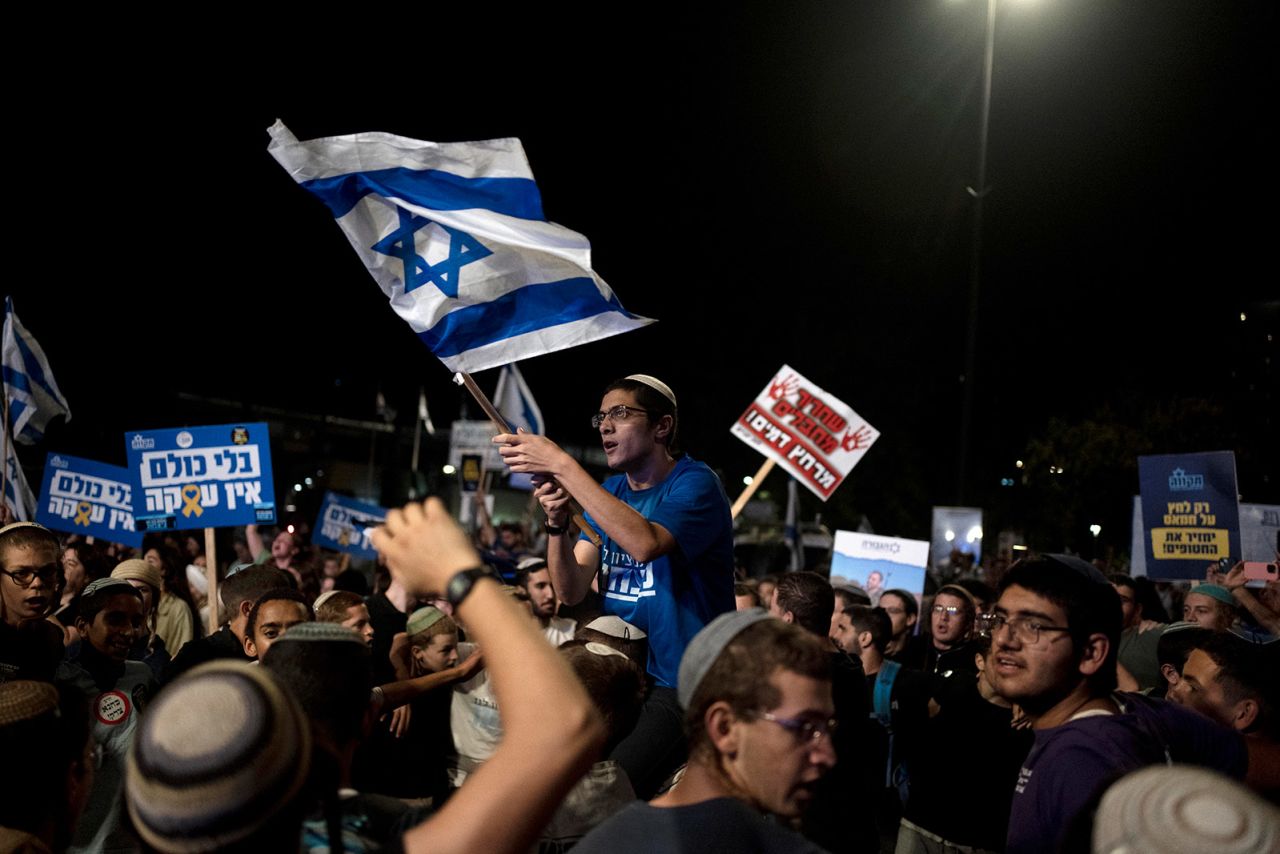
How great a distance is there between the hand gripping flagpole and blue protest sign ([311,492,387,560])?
32.2 feet

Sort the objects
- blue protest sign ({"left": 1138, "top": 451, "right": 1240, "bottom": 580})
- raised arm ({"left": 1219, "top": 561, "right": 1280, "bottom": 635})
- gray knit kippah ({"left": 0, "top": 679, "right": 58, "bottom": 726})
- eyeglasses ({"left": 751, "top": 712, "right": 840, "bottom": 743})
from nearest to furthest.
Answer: eyeglasses ({"left": 751, "top": 712, "right": 840, "bottom": 743})
gray knit kippah ({"left": 0, "top": 679, "right": 58, "bottom": 726})
raised arm ({"left": 1219, "top": 561, "right": 1280, "bottom": 635})
blue protest sign ({"left": 1138, "top": 451, "right": 1240, "bottom": 580})

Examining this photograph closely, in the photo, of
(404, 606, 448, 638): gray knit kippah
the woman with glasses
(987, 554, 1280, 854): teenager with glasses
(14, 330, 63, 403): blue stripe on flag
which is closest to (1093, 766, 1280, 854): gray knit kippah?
(987, 554, 1280, 854): teenager with glasses

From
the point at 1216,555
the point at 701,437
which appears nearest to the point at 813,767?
the point at 1216,555

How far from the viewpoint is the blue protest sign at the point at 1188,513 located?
10.4 m

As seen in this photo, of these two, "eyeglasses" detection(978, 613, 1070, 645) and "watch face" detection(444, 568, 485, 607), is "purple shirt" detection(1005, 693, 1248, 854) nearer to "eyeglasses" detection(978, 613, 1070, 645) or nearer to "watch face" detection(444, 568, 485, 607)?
"eyeglasses" detection(978, 613, 1070, 645)

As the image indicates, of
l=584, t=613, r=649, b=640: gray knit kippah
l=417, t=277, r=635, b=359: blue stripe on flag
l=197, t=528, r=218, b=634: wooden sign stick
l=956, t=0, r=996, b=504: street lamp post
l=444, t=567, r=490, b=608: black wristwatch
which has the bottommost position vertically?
l=197, t=528, r=218, b=634: wooden sign stick

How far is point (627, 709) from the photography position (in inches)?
→ 167

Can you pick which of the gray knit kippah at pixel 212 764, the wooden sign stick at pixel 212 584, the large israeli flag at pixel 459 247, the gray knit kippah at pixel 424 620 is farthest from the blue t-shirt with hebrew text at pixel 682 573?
the wooden sign stick at pixel 212 584

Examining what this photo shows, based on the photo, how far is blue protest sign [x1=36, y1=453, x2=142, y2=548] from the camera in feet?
37.1

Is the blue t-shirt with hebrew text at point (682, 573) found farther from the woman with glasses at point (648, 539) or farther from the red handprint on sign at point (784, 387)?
the red handprint on sign at point (784, 387)

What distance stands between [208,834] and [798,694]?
1258 millimetres

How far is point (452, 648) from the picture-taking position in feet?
20.8

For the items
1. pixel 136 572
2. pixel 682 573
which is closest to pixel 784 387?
pixel 136 572

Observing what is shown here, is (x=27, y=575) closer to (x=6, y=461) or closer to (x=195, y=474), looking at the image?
(x=195, y=474)
